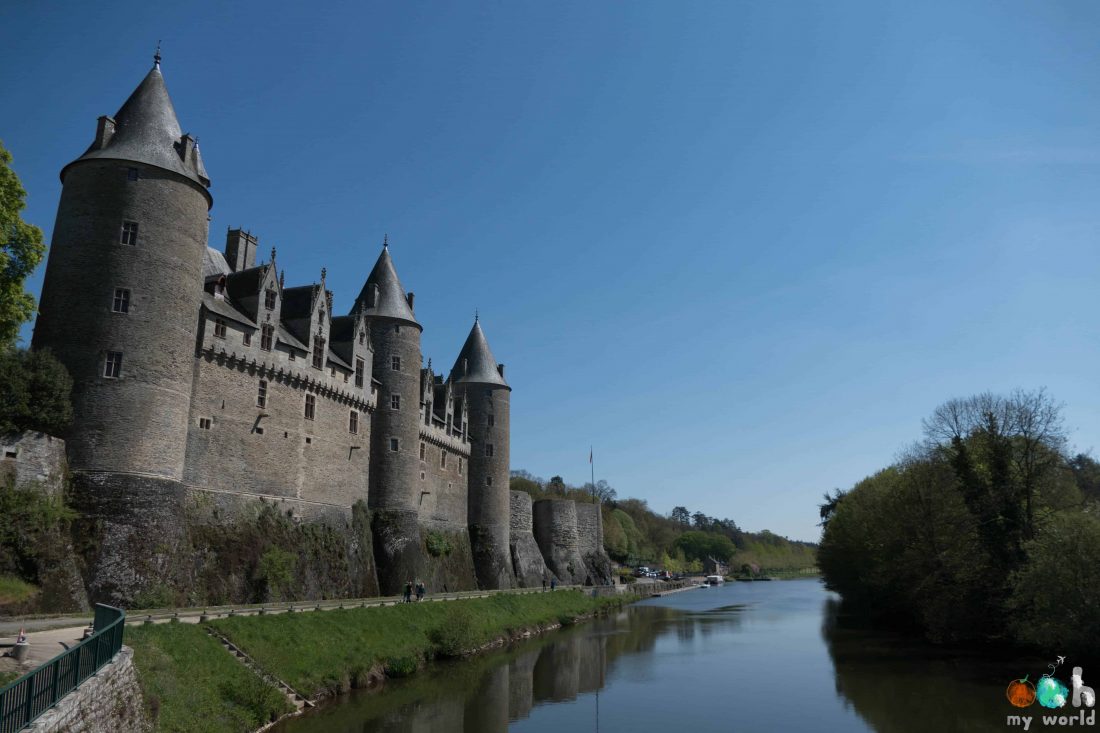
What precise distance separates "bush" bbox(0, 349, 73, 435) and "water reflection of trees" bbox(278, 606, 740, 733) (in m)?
12.2

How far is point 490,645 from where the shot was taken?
34.4 meters

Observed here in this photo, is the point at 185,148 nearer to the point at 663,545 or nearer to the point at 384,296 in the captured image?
the point at 384,296

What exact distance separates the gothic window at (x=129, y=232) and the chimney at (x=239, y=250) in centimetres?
997

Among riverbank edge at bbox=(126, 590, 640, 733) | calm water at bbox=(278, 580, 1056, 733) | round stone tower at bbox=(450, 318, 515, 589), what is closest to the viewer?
riverbank edge at bbox=(126, 590, 640, 733)

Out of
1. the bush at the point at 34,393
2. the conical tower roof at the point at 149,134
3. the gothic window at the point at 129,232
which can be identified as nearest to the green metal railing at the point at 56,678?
the bush at the point at 34,393

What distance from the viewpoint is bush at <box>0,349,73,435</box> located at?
858 inches

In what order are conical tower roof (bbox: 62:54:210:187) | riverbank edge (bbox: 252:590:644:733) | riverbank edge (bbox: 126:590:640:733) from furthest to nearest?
conical tower roof (bbox: 62:54:210:187)
riverbank edge (bbox: 252:590:644:733)
riverbank edge (bbox: 126:590:640:733)

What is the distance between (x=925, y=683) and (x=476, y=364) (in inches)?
1566

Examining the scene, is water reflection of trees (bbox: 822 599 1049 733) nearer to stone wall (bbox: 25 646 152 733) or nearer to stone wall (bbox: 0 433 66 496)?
stone wall (bbox: 25 646 152 733)

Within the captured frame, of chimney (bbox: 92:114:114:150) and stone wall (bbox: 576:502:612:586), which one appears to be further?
stone wall (bbox: 576:502:612:586)

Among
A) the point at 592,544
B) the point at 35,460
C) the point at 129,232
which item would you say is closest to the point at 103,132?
the point at 129,232

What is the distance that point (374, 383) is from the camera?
137 feet

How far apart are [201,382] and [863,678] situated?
1095 inches

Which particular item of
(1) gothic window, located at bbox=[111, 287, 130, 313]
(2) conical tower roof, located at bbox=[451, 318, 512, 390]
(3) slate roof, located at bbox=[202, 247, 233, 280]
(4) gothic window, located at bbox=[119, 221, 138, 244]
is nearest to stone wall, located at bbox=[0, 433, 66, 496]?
(1) gothic window, located at bbox=[111, 287, 130, 313]
